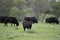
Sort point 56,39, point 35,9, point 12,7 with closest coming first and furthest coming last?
point 56,39, point 12,7, point 35,9

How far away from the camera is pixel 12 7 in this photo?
187 feet

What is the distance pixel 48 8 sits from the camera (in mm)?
68188

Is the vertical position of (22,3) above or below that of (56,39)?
above

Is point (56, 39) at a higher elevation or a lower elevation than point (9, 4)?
lower

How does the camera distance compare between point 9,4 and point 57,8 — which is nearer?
point 9,4

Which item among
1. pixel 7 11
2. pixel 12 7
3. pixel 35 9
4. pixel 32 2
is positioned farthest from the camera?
pixel 32 2

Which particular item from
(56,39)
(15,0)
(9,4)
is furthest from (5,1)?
(56,39)

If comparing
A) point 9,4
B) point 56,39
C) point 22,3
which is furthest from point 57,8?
point 56,39

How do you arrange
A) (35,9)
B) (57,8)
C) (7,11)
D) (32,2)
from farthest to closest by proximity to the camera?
(32,2)
(35,9)
(57,8)
(7,11)

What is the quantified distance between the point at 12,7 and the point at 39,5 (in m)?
11.0

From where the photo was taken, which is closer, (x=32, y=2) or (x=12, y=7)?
(x=12, y=7)

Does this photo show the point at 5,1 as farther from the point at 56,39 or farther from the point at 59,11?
the point at 56,39

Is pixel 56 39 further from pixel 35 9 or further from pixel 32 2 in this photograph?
pixel 32 2

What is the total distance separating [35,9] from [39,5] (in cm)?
176
